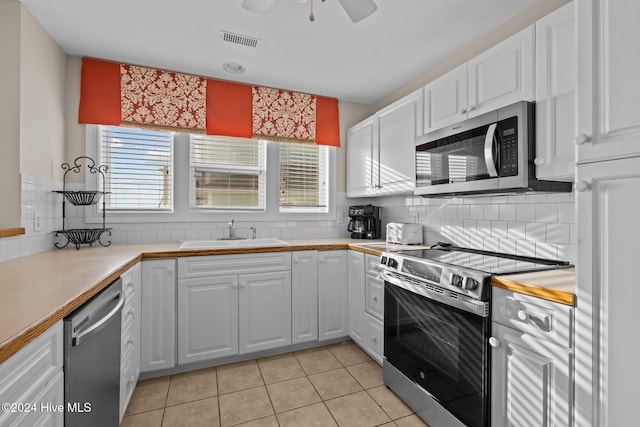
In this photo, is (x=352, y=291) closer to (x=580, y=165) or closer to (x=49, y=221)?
(x=580, y=165)

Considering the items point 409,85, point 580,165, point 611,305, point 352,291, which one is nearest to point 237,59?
point 409,85

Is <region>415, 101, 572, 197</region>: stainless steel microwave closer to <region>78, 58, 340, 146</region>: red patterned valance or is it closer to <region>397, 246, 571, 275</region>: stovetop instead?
<region>397, 246, 571, 275</region>: stovetop

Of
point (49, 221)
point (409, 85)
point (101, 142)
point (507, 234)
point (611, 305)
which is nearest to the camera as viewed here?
point (611, 305)

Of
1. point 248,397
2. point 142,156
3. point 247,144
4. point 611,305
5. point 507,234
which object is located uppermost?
point 247,144

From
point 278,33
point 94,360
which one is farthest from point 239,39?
point 94,360

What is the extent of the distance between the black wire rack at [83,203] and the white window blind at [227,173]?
2.33 feet

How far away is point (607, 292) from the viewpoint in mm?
1037

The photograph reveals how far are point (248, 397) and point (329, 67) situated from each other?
→ 2560 millimetres

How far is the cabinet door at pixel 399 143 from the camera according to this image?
8.05 ft

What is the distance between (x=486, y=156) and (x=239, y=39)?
5.99 feet

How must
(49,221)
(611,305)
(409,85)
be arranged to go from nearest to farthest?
(611,305) → (49,221) → (409,85)

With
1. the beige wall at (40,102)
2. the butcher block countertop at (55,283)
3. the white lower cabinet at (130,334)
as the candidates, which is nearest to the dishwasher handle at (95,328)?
the butcher block countertop at (55,283)

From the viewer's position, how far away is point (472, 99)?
1934 mm

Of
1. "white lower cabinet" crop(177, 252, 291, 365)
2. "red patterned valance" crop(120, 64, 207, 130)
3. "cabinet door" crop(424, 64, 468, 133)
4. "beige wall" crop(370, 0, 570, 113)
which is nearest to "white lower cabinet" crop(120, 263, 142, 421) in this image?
"white lower cabinet" crop(177, 252, 291, 365)
